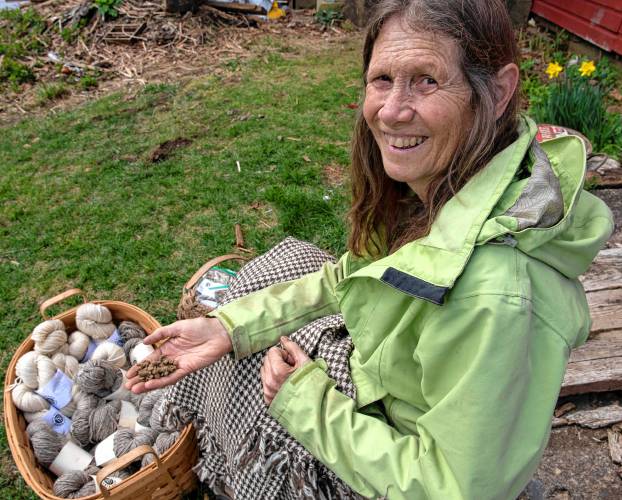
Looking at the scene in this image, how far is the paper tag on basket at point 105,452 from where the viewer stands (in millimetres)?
2244

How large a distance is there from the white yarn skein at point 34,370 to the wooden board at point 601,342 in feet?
8.13

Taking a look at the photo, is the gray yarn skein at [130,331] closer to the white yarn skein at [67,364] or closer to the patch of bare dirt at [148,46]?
the white yarn skein at [67,364]

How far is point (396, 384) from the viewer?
1450mm

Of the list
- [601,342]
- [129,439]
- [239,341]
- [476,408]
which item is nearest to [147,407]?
[129,439]

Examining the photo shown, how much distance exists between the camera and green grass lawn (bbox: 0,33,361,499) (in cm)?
357

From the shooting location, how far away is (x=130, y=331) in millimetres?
2764

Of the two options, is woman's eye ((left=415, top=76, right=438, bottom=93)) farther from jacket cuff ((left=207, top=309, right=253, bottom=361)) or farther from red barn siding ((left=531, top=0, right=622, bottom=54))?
red barn siding ((left=531, top=0, right=622, bottom=54))

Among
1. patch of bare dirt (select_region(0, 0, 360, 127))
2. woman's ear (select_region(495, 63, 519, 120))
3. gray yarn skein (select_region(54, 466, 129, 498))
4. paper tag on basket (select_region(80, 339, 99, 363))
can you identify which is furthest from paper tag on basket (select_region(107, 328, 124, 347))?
patch of bare dirt (select_region(0, 0, 360, 127))

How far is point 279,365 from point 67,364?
5.09ft

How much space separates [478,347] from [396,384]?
0.38 metres

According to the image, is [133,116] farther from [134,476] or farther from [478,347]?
[478,347]

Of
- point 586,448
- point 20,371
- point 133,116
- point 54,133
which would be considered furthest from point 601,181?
point 54,133

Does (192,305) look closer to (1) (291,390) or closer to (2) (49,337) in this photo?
(2) (49,337)

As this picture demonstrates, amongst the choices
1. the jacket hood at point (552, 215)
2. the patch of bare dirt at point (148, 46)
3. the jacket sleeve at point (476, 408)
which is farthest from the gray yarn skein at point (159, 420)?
the patch of bare dirt at point (148, 46)
